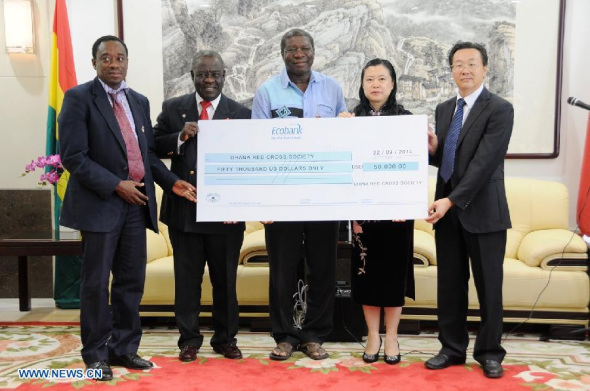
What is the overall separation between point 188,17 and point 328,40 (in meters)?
1.08

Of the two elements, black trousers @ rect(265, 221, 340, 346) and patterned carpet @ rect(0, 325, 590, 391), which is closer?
patterned carpet @ rect(0, 325, 590, 391)

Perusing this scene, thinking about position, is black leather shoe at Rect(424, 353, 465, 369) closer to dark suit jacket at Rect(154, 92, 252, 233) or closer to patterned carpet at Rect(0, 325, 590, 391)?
patterned carpet at Rect(0, 325, 590, 391)

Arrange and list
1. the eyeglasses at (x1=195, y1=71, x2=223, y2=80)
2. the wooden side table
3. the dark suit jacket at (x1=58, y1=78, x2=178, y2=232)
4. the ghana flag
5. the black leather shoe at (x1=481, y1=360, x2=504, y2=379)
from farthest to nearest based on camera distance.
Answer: the ghana flag < the wooden side table < the eyeglasses at (x1=195, y1=71, x2=223, y2=80) < the black leather shoe at (x1=481, y1=360, x2=504, y2=379) < the dark suit jacket at (x1=58, y1=78, x2=178, y2=232)

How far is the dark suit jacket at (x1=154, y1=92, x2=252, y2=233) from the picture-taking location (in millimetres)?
3203

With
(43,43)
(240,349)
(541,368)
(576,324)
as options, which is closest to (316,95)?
(240,349)

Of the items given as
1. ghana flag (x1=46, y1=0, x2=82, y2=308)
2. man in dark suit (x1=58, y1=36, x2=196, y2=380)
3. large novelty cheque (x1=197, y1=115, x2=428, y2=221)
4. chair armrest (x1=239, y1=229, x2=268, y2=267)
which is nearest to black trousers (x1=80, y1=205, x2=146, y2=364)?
man in dark suit (x1=58, y1=36, x2=196, y2=380)

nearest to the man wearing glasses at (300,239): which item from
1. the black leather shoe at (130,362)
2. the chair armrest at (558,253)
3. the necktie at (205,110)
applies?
the necktie at (205,110)

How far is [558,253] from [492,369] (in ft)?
3.67

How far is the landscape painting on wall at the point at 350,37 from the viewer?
15.3 feet

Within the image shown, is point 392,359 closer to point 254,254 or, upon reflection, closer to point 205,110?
point 254,254

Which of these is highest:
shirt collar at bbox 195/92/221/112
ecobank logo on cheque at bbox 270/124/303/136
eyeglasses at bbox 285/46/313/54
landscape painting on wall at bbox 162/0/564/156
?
landscape painting on wall at bbox 162/0/564/156

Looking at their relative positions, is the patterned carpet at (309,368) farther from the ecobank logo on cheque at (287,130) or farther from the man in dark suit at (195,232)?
the ecobank logo on cheque at (287,130)

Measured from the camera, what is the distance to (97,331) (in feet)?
10.0

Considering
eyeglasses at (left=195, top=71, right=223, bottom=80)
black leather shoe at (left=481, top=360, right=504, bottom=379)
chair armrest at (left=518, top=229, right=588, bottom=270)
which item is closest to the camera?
black leather shoe at (left=481, top=360, right=504, bottom=379)
